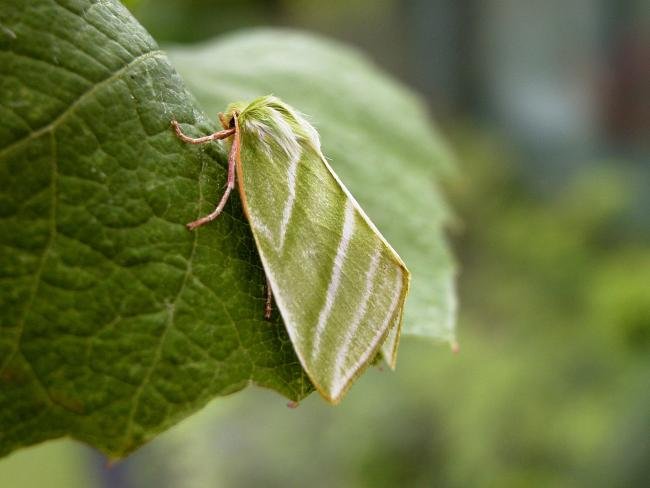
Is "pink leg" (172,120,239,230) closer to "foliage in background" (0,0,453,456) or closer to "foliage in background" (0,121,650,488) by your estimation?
"foliage in background" (0,0,453,456)

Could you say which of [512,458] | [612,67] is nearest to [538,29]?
[612,67]

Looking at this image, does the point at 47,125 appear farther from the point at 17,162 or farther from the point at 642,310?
the point at 642,310

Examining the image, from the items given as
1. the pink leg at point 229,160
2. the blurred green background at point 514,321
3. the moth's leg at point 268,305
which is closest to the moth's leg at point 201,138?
the pink leg at point 229,160

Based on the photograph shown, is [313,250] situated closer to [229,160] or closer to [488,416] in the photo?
[229,160]

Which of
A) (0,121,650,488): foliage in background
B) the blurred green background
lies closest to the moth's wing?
the blurred green background

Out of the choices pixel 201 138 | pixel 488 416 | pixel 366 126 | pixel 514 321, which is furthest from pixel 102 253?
pixel 514 321

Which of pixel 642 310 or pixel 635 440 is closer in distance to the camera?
pixel 635 440
